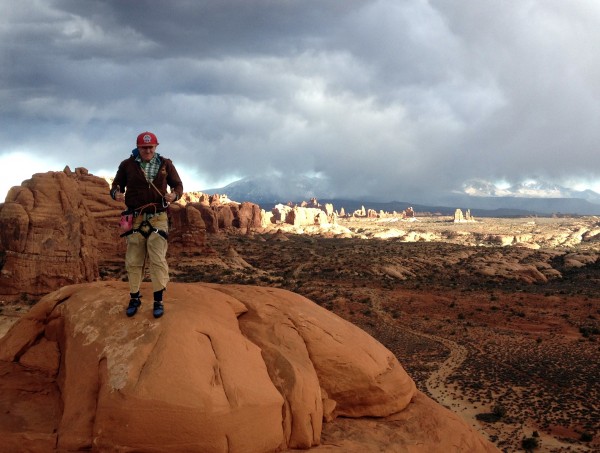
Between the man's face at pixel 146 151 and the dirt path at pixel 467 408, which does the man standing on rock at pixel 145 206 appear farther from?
the dirt path at pixel 467 408

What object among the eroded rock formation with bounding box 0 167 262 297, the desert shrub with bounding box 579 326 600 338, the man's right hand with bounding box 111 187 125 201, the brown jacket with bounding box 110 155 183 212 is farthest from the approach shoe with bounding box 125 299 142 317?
the desert shrub with bounding box 579 326 600 338

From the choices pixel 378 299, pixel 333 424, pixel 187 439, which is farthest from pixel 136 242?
pixel 378 299

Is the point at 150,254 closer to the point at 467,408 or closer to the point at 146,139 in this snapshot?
the point at 146,139

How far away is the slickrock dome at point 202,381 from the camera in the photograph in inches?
232

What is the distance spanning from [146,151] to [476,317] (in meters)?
33.2

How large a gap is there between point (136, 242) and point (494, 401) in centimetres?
1752

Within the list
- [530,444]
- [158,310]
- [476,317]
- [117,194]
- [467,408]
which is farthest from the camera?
[476,317]

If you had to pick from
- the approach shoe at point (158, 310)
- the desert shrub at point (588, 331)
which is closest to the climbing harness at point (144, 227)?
the approach shoe at point (158, 310)

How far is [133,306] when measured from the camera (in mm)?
7395

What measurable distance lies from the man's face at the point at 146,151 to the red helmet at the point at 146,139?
61 mm

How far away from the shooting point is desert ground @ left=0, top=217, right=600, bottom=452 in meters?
17.6

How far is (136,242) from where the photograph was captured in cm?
776

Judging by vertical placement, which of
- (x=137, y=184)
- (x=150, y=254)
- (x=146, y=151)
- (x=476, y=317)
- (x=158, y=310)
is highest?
(x=146, y=151)

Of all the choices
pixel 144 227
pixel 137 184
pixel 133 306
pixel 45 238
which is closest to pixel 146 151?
pixel 137 184
